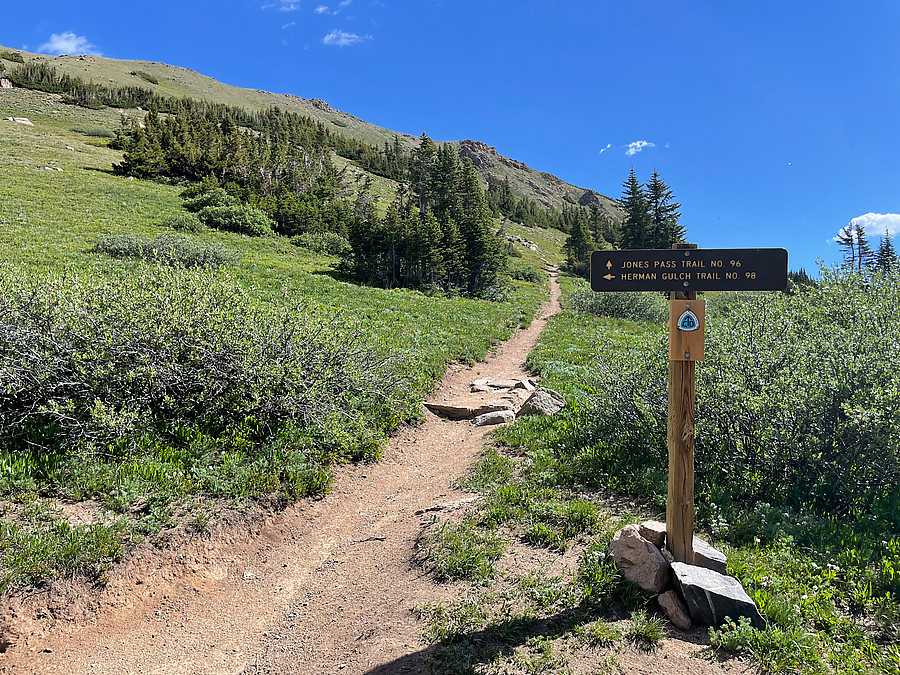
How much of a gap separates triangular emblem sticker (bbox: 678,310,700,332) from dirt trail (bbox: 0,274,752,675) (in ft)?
8.35

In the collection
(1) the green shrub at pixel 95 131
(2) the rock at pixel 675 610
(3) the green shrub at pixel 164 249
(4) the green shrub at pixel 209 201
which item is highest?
(1) the green shrub at pixel 95 131

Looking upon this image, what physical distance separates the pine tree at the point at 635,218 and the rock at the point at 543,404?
156ft

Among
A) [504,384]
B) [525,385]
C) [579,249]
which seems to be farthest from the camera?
[579,249]

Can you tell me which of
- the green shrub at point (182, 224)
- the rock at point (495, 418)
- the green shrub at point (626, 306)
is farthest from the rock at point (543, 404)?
the green shrub at point (182, 224)

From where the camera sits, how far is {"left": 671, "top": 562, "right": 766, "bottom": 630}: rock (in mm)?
3598

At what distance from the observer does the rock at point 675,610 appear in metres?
3.72

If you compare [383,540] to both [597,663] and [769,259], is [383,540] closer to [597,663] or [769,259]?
[597,663]

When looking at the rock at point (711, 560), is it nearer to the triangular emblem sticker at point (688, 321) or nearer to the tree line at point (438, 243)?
the triangular emblem sticker at point (688, 321)

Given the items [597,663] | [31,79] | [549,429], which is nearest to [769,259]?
[597,663]

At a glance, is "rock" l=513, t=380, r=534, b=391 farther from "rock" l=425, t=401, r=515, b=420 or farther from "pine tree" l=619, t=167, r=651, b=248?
"pine tree" l=619, t=167, r=651, b=248

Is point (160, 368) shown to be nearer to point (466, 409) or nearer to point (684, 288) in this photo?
point (466, 409)

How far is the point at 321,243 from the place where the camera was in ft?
133

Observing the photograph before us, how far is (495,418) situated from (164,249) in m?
20.7

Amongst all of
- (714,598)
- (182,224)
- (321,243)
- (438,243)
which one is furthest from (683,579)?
(321,243)
